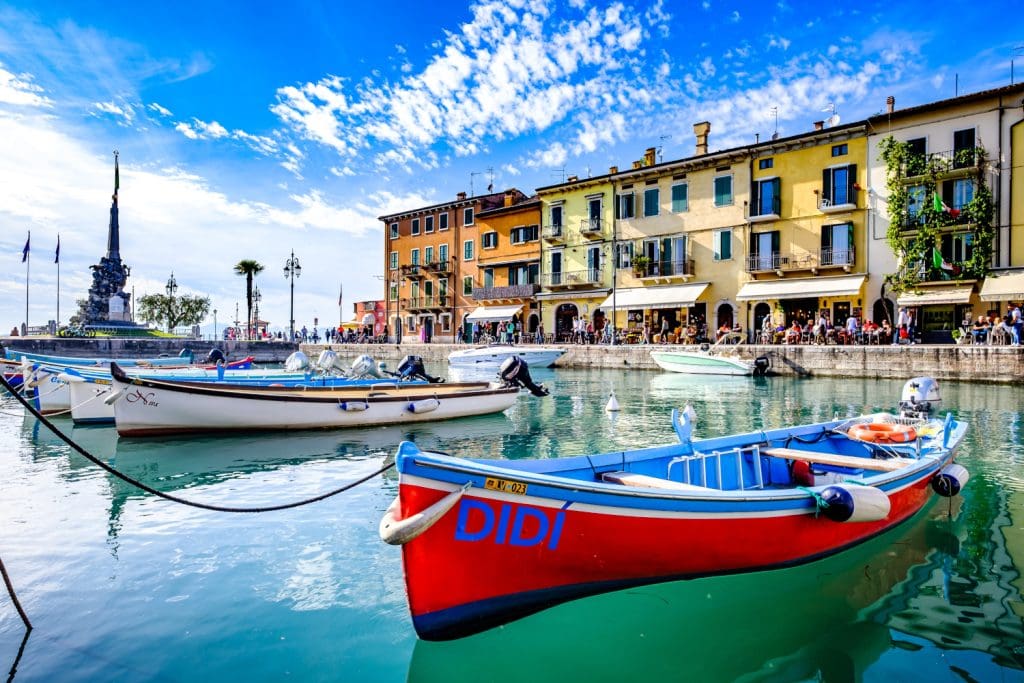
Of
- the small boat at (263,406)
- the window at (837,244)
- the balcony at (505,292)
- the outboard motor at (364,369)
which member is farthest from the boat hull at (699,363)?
the outboard motor at (364,369)

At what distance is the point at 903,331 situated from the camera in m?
25.1

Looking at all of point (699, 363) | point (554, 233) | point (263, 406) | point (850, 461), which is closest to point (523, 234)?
point (554, 233)

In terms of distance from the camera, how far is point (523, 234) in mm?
43594

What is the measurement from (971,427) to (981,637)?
10.5 metres

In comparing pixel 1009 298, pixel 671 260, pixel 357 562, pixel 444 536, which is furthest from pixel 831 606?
pixel 671 260

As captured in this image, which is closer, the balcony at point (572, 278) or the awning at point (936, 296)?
the awning at point (936, 296)

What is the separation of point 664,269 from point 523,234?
11.7 m

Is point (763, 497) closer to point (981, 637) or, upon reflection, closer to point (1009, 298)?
point (981, 637)

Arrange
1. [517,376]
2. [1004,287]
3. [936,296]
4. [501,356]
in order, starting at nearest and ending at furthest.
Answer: [517,376] → [1004,287] → [936,296] → [501,356]

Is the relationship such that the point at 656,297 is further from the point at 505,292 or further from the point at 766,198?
the point at 505,292

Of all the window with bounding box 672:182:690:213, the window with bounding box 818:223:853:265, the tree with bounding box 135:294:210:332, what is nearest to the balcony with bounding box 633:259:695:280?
the window with bounding box 672:182:690:213

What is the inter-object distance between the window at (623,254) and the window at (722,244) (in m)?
5.35

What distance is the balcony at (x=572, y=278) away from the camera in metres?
39.1

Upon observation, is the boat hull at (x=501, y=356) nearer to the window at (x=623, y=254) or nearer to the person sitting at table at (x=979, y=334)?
the window at (x=623, y=254)
